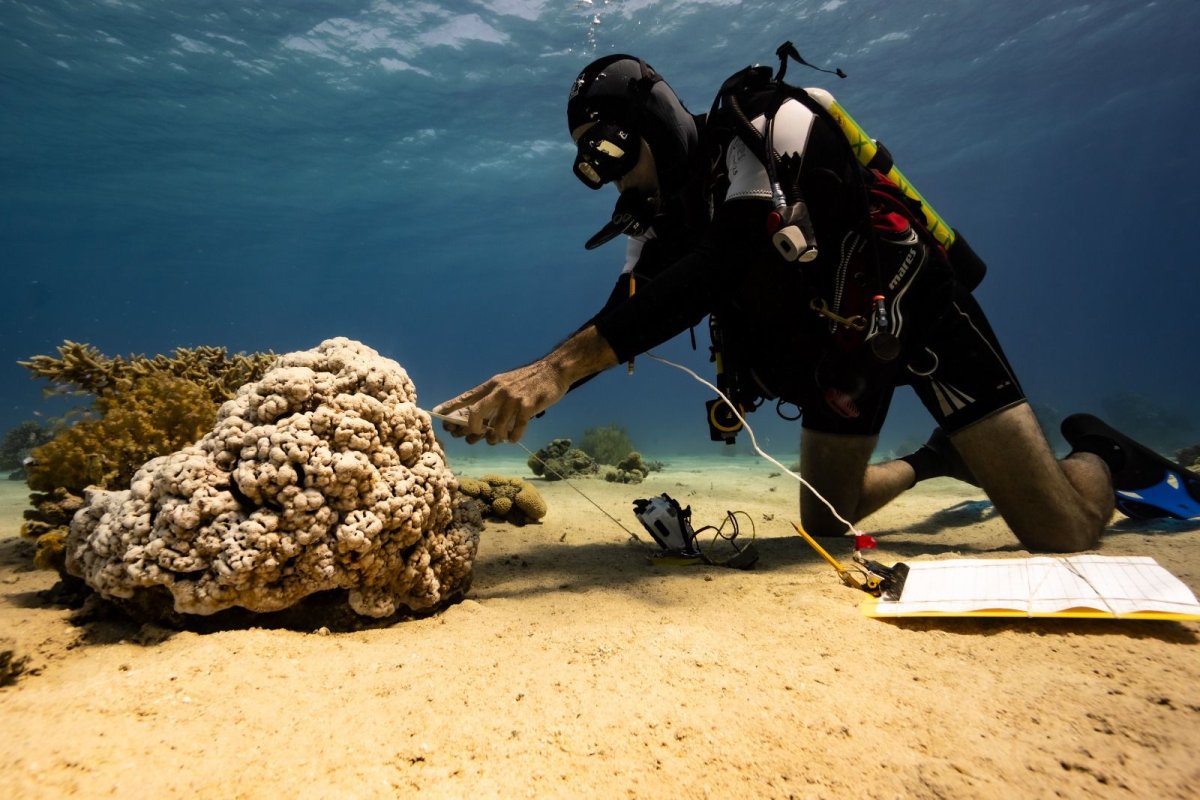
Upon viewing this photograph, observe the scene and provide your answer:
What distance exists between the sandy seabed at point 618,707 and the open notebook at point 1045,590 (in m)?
0.07

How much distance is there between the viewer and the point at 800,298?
129 inches

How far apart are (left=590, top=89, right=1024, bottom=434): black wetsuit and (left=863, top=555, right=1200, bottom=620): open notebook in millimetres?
1234

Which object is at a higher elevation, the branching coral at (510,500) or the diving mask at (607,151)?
the diving mask at (607,151)

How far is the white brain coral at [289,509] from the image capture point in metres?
1.90

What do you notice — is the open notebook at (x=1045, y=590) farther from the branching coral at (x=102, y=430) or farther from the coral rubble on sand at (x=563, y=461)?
the coral rubble on sand at (x=563, y=461)

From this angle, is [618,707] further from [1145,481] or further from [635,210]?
[1145,481]

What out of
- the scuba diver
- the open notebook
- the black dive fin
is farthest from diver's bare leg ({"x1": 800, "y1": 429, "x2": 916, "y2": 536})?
the open notebook

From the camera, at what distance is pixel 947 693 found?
4.40ft

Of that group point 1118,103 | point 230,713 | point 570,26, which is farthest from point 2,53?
point 1118,103

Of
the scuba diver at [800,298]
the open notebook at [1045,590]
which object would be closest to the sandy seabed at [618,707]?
the open notebook at [1045,590]

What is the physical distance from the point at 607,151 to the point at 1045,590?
3.13 meters

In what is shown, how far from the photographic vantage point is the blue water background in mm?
18670

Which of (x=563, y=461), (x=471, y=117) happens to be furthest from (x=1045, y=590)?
(x=471, y=117)

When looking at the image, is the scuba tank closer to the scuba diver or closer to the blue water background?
the scuba diver
